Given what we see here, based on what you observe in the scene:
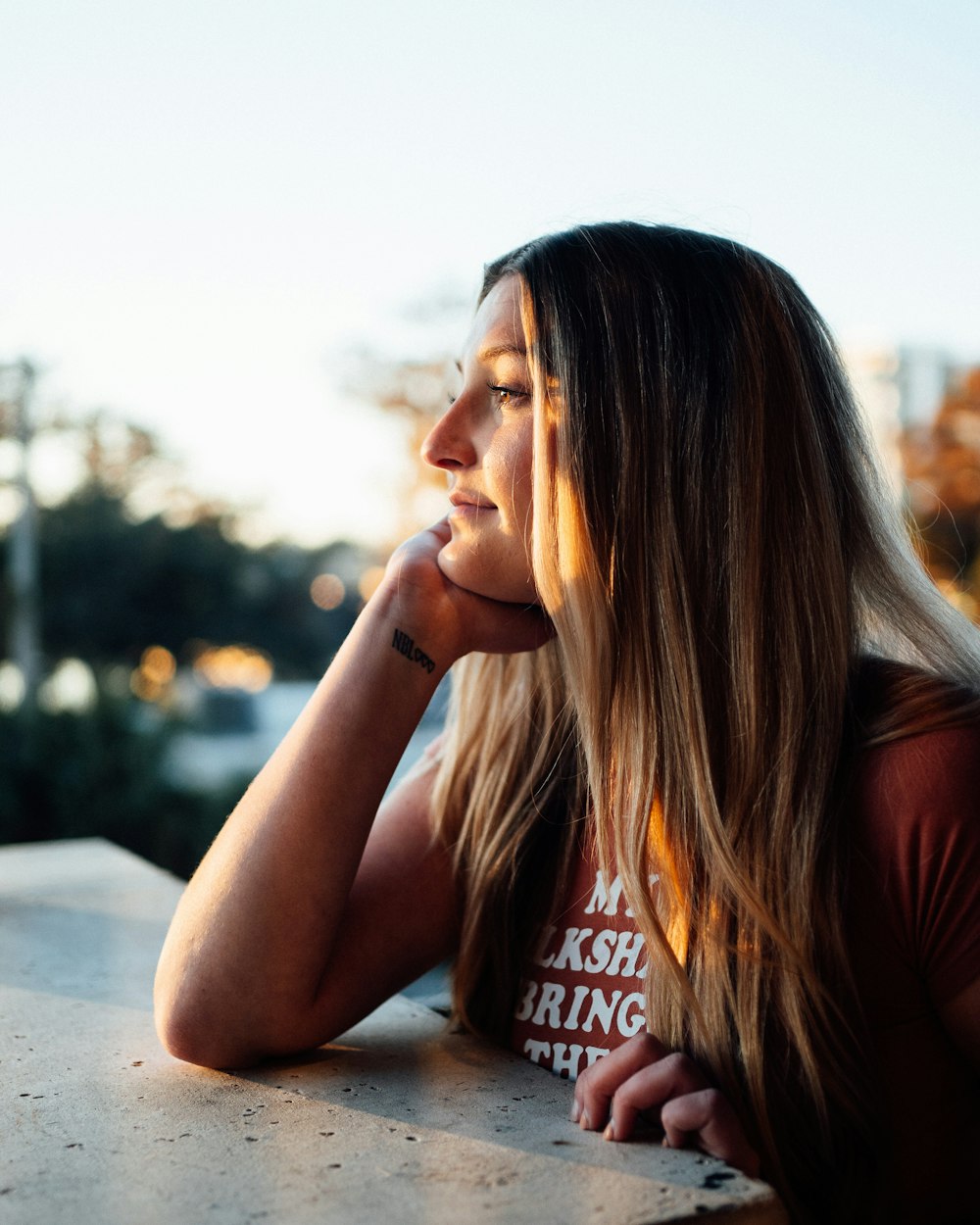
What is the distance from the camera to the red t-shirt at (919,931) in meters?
0.90

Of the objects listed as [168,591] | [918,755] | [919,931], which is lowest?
[168,591]

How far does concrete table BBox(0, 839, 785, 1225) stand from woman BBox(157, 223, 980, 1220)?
0.16ft

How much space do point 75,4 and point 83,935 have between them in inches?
119

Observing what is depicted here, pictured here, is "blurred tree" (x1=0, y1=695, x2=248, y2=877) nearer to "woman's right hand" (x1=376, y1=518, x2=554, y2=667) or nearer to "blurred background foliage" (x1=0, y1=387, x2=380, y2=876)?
"blurred background foliage" (x1=0, y1=387, x2=380, y2=876)

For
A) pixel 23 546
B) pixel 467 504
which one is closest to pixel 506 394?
pixel 467 504

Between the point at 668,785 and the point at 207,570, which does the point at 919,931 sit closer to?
the point at 668,785

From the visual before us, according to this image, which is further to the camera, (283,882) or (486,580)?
(486,580)

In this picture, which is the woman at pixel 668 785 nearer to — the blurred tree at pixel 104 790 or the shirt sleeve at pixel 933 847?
the shirt sleeve at pixel 933 847

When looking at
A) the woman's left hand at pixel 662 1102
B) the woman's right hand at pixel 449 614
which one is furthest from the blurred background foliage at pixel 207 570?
the woman's left hand at pixel 662 1102

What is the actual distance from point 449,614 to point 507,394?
261mm

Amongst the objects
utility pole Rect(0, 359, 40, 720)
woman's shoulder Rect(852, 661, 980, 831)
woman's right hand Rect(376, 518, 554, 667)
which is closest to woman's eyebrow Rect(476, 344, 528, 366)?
woman's right hand Rect(376, 518, 554, 667)

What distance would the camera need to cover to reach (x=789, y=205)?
9.48ft

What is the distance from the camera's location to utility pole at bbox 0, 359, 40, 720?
248 inches

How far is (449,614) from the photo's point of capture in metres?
1.27
